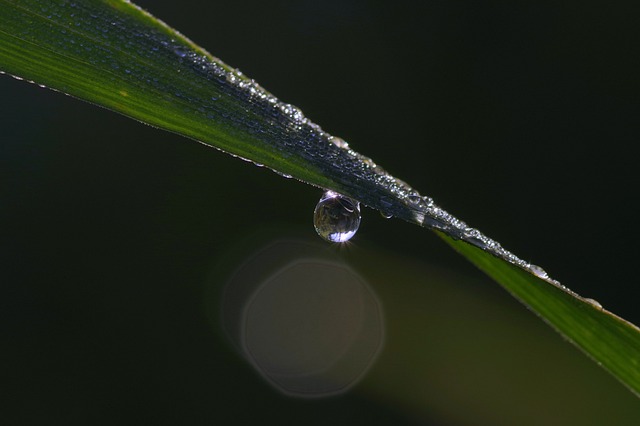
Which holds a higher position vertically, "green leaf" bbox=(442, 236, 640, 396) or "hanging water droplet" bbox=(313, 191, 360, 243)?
"hanging water droplet" bbox=(313, 191, 360, 243)

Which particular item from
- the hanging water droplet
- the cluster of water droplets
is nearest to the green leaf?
the cluster of water droplets

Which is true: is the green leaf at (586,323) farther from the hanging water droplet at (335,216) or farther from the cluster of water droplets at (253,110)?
the hanging water droplet at (335,216)

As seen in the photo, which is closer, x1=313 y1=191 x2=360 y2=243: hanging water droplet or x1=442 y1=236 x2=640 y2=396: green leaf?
x1=442 y1=236 x2=640 y2=396: green leaf

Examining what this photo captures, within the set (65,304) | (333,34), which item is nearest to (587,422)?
(333,34)

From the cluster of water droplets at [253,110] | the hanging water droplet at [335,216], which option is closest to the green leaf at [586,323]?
the cluster of water droplets at [253,110]

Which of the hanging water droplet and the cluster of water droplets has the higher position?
the hanging water droplet

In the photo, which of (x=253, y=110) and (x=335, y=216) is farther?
(x=335, y=216)

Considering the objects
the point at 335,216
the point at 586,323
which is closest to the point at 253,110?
the point at 335,216

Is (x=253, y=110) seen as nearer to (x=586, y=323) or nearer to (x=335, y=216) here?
(x=335, y=216)

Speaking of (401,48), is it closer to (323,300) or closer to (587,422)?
(323,300)

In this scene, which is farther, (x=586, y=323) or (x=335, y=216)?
(x=335, y=216)

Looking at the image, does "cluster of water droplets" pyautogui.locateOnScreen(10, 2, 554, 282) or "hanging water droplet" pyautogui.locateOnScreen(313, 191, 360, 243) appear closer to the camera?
"cluster of water droplets" pyautogui.locateOnScreen(10, 2, 554, 282)

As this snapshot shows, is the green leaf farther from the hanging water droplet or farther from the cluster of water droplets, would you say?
the hanging water droplet
